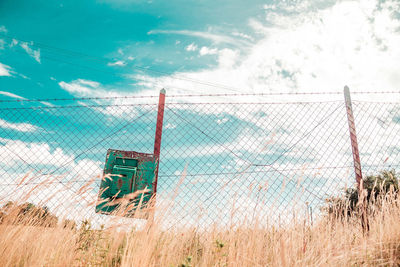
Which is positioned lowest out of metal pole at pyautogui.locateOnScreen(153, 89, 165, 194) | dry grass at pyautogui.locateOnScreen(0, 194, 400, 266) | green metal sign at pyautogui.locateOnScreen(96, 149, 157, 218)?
dry grass at pyautogui.locateOnScreen(0, 194, 400, 266)

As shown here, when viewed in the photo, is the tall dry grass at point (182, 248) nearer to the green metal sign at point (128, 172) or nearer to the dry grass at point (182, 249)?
the dry grass at point (182, 249)

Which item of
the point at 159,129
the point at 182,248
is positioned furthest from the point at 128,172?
the point at 182,248

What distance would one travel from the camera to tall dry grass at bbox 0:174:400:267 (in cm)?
176

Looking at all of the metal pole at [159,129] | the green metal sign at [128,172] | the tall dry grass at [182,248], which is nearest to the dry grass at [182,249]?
the tall dry grass at [182,248]

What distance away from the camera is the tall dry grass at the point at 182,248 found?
1.76 meters

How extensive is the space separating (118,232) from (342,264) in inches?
72.7

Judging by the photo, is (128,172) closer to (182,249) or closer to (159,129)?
(159,129)

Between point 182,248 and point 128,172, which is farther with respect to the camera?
point 128,172

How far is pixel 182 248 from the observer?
223 centimetres

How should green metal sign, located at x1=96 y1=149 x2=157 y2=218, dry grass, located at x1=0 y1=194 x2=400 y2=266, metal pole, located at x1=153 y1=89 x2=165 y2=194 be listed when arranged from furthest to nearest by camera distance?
metal pole, located at x1=153 y1=89 x2=165 y2=194 → green metal sign, located at x1=96 y1=149 x2=157 y2=218 → dry grass, located at x1=0 y1=194 x2=400 y2=266

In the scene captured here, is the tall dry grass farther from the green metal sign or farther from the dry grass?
the green metal sign

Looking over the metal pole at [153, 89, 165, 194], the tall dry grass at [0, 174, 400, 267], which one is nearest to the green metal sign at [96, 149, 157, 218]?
the metal pole at [153, 89, 165, 194]

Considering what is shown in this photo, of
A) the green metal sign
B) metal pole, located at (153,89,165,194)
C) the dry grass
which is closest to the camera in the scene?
the dry grass

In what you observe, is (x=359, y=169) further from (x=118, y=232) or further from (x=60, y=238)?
(x=60, y=238)
